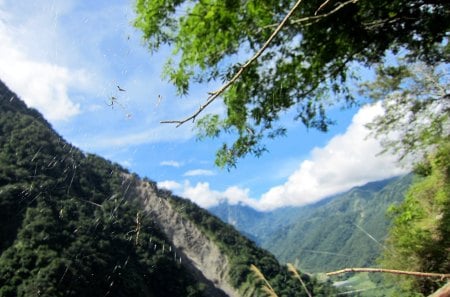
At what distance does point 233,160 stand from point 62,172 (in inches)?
3931

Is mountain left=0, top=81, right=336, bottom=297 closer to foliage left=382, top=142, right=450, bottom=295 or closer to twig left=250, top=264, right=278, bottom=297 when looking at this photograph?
foliage left=382, top=142, right=450, bottom=295

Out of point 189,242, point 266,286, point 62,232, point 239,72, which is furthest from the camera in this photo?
point 189,242

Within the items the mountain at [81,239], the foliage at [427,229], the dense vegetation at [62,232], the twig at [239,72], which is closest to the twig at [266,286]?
the twig at [239,72]

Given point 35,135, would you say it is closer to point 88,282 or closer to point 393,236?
point 88,282

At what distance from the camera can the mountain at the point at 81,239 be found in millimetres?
66062

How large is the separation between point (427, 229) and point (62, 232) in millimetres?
71485

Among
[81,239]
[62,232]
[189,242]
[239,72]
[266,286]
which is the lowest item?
[266,286]

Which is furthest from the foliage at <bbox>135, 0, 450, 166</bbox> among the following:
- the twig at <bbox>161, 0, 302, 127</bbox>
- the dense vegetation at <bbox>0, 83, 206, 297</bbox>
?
the dense vegetation at <bbox>0, 83, 206, 297</bbox>

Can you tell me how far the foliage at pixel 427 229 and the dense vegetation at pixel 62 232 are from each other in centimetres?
4366

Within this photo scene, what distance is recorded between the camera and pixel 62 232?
7512cm

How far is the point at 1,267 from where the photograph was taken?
63.9 m

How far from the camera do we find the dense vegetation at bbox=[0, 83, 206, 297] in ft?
213

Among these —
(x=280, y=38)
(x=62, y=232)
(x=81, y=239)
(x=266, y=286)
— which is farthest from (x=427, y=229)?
(x=81, y=239)

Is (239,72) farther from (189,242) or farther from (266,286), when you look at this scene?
(189,242)
